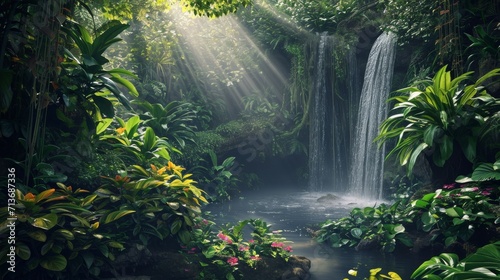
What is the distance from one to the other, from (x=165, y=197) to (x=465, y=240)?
4.02 meters

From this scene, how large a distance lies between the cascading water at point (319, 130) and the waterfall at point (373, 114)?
67.3 inches

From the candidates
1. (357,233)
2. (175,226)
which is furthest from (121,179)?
(357,233)

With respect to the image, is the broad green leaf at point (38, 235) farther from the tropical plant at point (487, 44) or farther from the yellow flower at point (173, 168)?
the tropical plant at point (487, 44)

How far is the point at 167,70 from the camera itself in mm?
15070

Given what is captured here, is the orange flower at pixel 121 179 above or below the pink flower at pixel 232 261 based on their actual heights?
above

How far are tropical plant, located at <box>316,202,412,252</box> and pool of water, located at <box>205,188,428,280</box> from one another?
19cm

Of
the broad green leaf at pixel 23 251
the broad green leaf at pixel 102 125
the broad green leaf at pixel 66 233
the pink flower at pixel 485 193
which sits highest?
the broad green leaf at pixel 102 125

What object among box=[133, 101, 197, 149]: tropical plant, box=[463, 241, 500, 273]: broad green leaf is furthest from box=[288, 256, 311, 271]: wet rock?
box=[133, 101, 197, 149]: tropical plant

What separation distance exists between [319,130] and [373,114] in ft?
8.24

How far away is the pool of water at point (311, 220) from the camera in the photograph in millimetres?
7219

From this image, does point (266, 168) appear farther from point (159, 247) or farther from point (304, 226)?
point (159, 247)

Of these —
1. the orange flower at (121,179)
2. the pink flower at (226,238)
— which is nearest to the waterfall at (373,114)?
the pink flower at (226,238)

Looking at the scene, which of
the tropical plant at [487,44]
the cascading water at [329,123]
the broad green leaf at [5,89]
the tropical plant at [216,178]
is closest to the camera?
the broad green leaf at [5,89]

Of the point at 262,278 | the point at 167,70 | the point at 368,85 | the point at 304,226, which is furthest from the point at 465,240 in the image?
the point at 167,70
